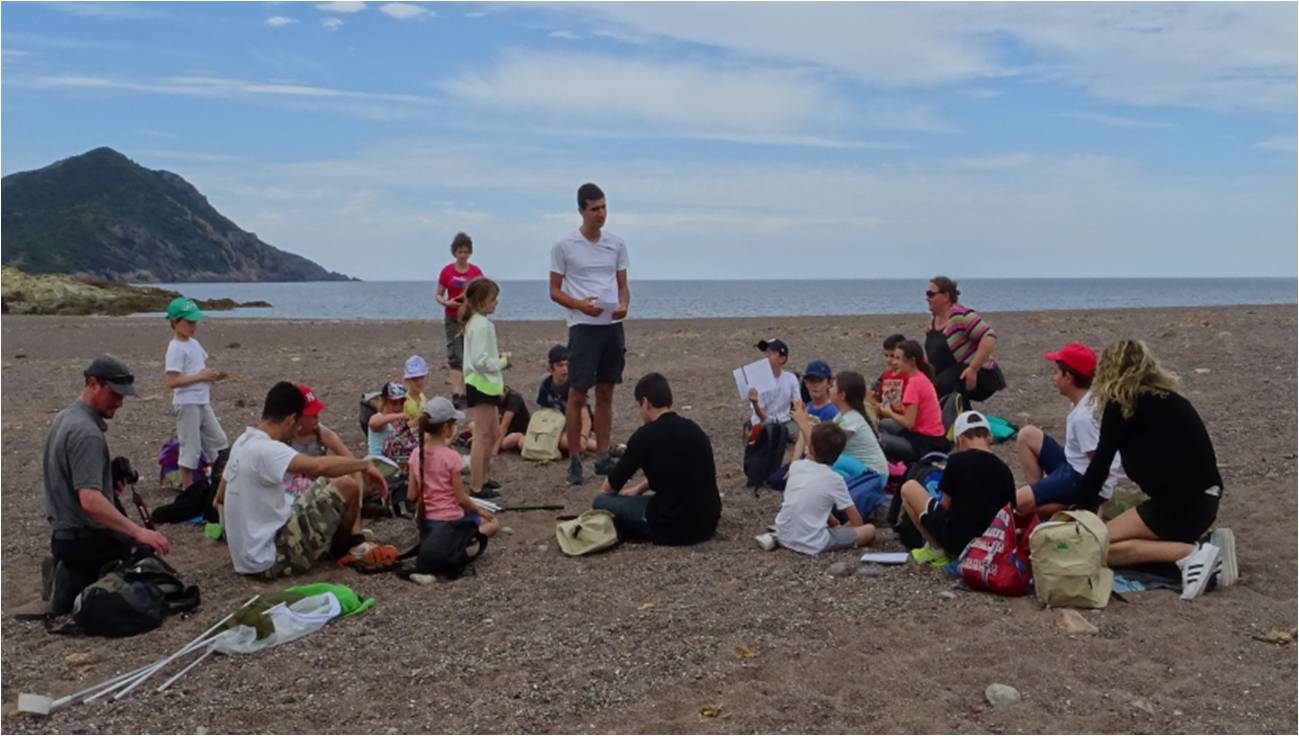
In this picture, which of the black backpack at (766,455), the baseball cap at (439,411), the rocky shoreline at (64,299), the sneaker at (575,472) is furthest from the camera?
the rocky shoreline at (64,299)

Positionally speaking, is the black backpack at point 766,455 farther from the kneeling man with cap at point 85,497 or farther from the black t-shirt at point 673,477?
the kneeling man with cap at point 85,497

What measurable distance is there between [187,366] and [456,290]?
13.0 feet

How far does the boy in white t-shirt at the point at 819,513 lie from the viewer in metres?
6.98

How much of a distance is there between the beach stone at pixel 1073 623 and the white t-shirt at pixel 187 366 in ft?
21.2

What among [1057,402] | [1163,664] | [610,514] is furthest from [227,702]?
[1057,402]

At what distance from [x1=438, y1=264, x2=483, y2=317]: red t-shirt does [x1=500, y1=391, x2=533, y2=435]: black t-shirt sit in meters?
1.77

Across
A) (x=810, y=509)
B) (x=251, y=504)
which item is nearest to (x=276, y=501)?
(x=251, y=504)

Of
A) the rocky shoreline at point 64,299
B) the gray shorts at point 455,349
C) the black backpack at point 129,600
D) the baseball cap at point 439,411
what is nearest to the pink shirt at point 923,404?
the baseball cap at point 439,411

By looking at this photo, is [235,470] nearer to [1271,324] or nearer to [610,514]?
[610,514]

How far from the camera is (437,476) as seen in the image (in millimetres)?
7160

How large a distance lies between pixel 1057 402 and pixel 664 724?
9.36 meters

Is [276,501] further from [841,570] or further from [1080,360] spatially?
[1080,360]

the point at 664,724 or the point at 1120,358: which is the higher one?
the point at 1120,358

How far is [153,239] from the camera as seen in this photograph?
167125 mm
